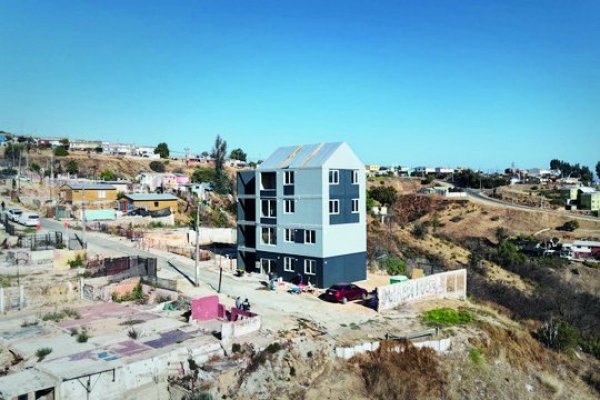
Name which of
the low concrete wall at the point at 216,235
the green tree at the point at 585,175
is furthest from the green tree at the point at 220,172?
the green tree at the point at 585,175

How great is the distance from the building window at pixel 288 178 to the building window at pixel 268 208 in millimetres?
1937

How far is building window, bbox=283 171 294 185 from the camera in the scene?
3797 cm

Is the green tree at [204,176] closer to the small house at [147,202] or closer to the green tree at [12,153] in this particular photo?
the small house at [147,202]

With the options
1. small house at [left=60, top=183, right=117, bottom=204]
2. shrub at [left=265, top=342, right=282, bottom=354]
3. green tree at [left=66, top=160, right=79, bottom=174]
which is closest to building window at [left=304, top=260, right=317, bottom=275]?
shrub at [left=265, top=342, right=282, bottom=354]

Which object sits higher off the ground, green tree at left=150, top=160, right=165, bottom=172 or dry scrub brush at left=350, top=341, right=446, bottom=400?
Answer: green tree at left=150, top=160, right=165, bottom=172

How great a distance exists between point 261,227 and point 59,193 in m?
40.2

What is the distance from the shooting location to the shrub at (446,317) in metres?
29.5

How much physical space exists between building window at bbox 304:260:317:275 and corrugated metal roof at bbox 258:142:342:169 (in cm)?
660

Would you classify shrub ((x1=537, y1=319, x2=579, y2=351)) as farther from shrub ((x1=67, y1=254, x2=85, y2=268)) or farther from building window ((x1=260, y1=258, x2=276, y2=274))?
shrub ((x1=67, y1=254, x2=85, y2=268))

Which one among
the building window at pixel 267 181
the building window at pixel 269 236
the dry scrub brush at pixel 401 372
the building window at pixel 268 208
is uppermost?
the building window at pixel 267 181

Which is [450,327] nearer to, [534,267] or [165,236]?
[165,236]

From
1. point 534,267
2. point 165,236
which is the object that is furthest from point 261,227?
point 534,267

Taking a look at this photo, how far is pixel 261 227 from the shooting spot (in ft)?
130

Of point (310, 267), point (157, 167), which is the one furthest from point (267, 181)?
point (157, 167)
